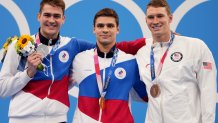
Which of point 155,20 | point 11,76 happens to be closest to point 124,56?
point 155,20

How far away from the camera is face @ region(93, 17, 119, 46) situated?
3.08 metres

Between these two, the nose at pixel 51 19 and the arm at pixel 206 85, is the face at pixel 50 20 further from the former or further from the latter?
the arm at pixel 206 85

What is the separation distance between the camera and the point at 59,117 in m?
3.12

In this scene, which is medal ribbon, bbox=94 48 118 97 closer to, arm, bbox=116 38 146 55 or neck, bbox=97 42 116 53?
neck, bbox=97 42 116 53

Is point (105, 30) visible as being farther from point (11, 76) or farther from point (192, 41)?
point (11, 76)

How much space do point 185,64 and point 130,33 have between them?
1.98 meters

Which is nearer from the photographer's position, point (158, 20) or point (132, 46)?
point (158, 20)

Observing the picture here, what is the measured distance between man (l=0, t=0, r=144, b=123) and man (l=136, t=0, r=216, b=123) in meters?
0.71

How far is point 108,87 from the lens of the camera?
9.91ft

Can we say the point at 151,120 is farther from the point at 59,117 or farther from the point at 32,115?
the point at 32,115

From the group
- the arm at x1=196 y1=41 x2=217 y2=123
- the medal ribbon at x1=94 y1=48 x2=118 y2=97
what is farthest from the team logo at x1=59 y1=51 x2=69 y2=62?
the arm at x1=196 y1=41 x2=217 y2=123

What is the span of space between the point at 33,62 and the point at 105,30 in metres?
0.66

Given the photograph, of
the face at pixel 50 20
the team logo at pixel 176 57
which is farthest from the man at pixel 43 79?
the team logo at pixel 176 57

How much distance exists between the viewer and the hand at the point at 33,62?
2.87 m
